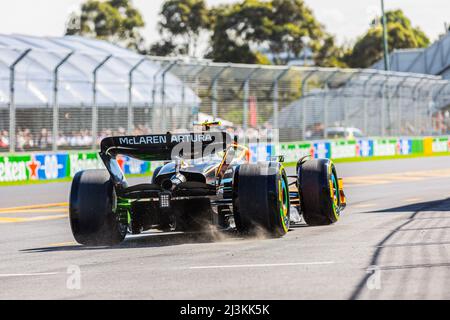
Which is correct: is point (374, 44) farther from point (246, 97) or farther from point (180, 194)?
point (180, 194)

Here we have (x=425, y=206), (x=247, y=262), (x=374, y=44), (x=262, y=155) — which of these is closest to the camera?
(x=247, y=262)

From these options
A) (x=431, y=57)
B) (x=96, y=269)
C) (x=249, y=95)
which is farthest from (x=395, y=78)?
(x=96, y=269)

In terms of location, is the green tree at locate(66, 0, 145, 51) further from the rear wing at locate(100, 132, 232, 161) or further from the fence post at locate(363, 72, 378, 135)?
the rear wing at locate(100, 132, 232, 161)

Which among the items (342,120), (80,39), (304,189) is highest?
(80,39)

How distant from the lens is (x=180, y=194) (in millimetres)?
10844

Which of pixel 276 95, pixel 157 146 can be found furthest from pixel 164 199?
pixel 276 95

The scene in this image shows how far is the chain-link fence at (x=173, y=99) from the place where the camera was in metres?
26.4

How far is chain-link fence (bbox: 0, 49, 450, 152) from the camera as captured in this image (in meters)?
26.4

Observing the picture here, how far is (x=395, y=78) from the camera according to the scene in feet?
131

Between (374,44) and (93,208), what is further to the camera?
(374,44)

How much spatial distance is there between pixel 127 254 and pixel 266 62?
60161 mm

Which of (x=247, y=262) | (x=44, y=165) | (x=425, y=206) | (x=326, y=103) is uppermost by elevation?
(x=326, y=103)

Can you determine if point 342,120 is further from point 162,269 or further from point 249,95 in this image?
point 162,269

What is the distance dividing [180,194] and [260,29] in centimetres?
5893
